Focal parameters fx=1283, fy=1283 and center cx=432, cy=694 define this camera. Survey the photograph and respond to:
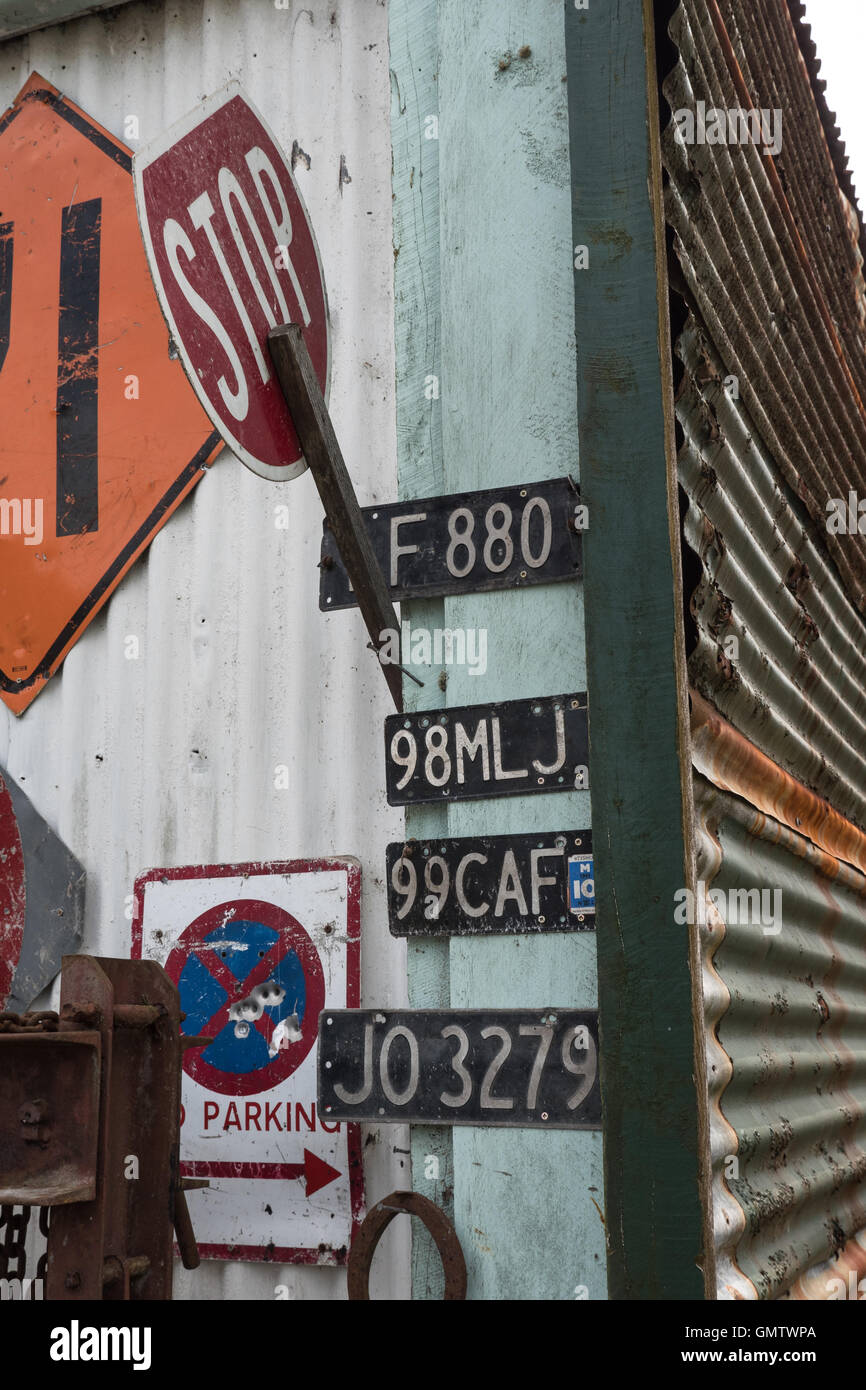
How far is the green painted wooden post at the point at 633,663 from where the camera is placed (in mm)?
2422

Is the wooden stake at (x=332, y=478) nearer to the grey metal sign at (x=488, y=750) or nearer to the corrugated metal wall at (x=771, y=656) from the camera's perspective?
the grey metal sign at (x=488, y=750)

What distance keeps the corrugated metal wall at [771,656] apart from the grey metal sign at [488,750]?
315 mm

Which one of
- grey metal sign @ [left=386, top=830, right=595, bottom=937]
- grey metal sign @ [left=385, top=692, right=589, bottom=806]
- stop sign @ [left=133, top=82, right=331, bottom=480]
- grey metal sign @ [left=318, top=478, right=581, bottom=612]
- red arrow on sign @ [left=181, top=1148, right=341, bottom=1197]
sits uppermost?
stop sign @ [left=133, top=82, right=331, bottom=480]

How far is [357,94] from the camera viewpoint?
3811 mm

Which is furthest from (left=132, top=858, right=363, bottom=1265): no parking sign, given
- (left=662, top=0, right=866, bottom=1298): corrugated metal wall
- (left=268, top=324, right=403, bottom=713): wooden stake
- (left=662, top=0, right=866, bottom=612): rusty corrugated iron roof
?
(left=662, top=0, right=866, bottom=612): rusty corrugated iron roof

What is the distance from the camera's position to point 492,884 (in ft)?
9.33

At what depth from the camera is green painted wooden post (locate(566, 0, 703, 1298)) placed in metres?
2.42

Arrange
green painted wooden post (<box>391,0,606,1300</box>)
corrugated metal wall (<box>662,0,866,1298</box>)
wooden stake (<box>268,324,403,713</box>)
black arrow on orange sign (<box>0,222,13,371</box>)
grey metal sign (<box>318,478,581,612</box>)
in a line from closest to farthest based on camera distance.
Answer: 1. wooden stake (<box>268,324,403,713</box>)
2. green painted wooden post (<box>391,0,606,1300</box>)
3. grey metal sign (<box>318,478,581,612</box>)
4. corrugated metal wall (<box>662,0,866,1298</box>)
5. black arrow on orange sign (<box>0,222,13,371</box>)

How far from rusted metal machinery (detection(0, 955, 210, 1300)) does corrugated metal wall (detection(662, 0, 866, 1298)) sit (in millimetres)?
1146

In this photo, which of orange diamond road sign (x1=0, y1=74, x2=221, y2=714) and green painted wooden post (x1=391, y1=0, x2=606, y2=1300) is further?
orange diamond road sign (x1=0, y1=74, x2=221, y2=714)

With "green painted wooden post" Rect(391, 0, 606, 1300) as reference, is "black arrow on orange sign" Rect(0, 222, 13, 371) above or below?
above

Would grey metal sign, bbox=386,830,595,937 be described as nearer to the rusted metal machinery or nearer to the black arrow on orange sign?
the rusted metal machinery

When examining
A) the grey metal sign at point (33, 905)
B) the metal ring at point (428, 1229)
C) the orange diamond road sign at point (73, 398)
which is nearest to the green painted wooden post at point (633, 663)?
the metal ring at point (428, 1229)
